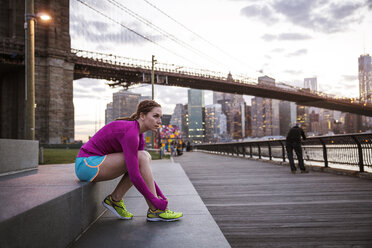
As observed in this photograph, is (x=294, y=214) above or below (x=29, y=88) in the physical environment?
below

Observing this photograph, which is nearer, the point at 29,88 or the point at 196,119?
the point at 29,88

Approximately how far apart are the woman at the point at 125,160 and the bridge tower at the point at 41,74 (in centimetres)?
3288

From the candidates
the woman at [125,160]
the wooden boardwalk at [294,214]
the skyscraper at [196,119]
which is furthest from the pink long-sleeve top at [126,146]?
the skyscraper at [196,119]

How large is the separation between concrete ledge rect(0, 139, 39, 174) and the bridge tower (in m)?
29.9

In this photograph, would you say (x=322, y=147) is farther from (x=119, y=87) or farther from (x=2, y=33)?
(x=119, y=87)

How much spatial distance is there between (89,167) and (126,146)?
15.8 inches

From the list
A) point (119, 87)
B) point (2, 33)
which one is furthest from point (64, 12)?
point (119, 87)

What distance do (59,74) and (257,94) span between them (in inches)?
1468

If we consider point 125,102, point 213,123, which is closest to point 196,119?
point 213,123

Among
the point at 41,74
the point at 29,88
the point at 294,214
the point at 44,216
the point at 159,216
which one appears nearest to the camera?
the point at 44,216

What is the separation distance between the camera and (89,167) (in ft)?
8.20

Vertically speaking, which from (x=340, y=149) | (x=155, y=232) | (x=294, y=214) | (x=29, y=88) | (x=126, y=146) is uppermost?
(x=29, y=88)

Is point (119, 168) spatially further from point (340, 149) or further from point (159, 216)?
point (340, 149)

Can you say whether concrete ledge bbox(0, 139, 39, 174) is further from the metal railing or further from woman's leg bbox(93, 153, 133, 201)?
the metal railing
